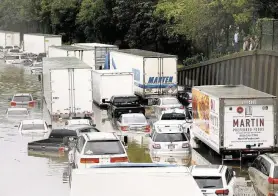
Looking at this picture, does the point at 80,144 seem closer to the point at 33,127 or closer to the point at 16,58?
the point at 33,127

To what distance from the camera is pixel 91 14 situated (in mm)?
103062

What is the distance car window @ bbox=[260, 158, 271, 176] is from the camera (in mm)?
18844

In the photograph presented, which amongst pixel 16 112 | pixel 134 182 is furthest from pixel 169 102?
pixel 134 182

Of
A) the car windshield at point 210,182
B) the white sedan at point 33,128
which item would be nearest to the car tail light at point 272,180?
the car windshield at point 210,182

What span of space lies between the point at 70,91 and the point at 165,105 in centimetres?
684

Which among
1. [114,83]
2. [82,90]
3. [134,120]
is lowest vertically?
[134,120]

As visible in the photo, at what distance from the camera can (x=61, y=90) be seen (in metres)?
38.7

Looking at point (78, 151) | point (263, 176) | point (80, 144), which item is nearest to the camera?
point (263, 176)

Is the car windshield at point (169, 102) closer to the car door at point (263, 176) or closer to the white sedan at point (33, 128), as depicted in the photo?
the white sedan at point (33, 128)

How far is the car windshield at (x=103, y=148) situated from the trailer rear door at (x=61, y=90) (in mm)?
17515

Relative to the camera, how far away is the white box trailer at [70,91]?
127ft

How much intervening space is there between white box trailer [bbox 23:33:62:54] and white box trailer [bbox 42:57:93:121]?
5309 cm

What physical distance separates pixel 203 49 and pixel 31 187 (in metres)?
46.0

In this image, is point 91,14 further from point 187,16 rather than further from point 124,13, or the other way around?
point 187,16
